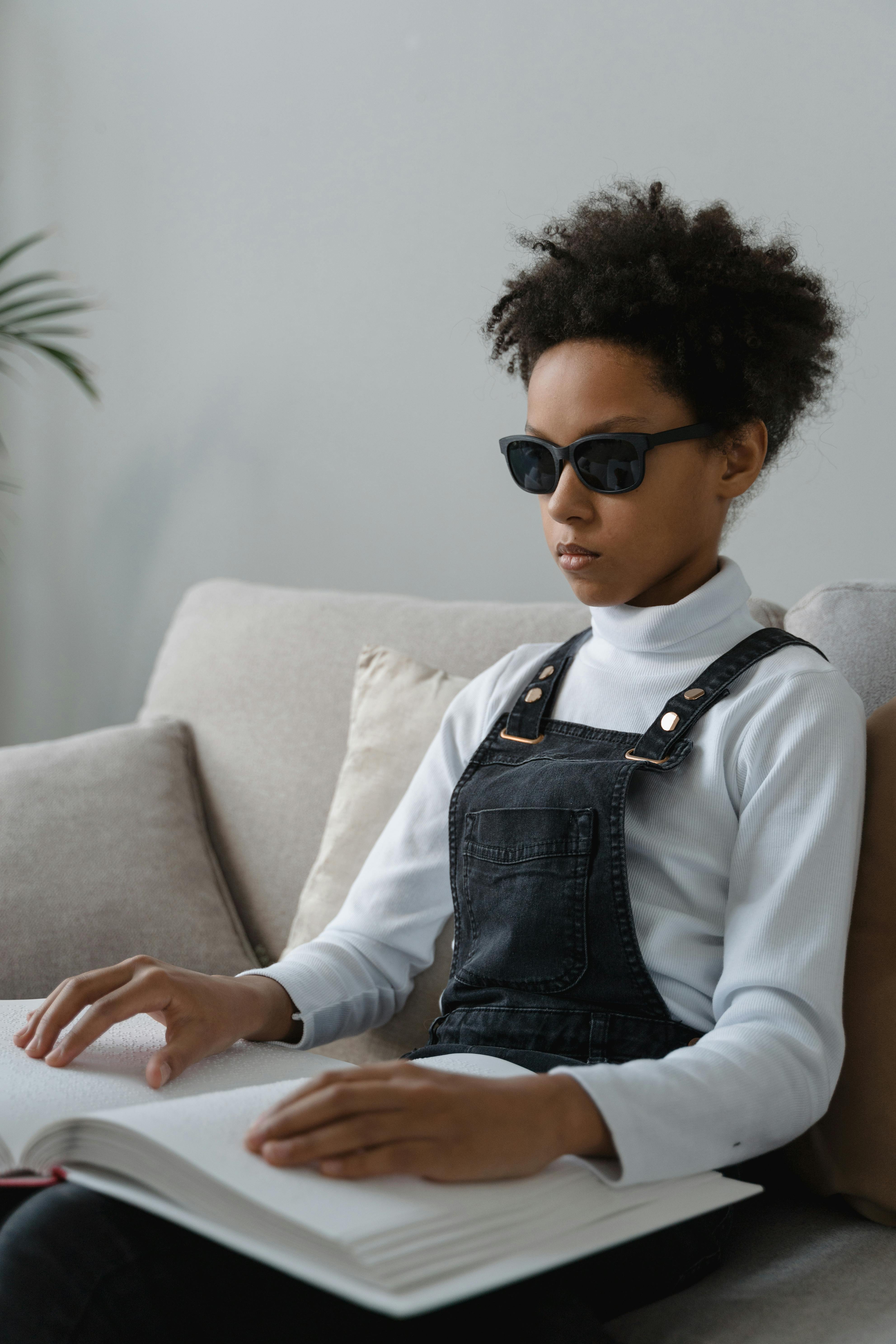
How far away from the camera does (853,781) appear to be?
0.85 metres

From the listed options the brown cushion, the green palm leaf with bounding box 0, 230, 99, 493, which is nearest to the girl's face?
the brown cushion

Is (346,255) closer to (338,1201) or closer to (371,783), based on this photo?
(371,783)

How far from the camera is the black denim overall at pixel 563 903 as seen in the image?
0.87 metres

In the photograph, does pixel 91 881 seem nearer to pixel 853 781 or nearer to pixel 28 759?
pixel 28 759

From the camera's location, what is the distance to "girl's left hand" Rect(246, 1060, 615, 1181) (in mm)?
611

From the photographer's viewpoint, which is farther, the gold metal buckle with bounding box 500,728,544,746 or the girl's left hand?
the gold metal buckle with bounding box 500,728,544,746

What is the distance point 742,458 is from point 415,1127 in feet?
2.03

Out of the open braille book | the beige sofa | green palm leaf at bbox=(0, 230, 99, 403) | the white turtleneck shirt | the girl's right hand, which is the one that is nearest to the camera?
the open braille book

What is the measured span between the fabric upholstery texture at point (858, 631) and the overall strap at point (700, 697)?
0.48 feet

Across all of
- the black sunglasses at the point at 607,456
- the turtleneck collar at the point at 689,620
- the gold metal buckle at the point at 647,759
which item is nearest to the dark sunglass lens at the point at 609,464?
the black sunglasses at the point at 607,456

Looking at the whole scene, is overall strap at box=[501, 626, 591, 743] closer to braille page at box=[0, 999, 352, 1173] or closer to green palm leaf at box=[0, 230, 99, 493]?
braille page at box=[0, 999, 352, 1173]

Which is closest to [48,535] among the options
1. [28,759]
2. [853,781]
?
[28,759]

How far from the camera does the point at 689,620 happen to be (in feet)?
3.15

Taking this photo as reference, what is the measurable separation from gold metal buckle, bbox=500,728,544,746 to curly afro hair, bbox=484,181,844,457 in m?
0.30
